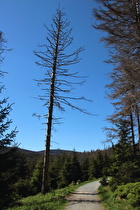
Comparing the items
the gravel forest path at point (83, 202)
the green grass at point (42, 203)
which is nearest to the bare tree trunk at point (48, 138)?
the green grass at point (42, 203)

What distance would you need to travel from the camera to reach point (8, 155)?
16.7 ft

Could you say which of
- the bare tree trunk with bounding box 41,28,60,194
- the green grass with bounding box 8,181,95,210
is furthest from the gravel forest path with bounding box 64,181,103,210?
the bare tree trunk with bounding box 41,28,60,194

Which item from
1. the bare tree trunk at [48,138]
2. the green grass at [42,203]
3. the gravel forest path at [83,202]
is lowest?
the gravel forest path at [83,202]

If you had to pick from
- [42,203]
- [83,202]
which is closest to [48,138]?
[42,203]

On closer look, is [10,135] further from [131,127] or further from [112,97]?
[131,127]

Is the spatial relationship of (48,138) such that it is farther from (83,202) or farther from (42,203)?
(83,202)

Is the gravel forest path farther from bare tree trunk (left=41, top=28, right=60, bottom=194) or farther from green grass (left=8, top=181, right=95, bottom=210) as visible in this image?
bare tree trunk (left=41, top=28, right=60, bottom=194)

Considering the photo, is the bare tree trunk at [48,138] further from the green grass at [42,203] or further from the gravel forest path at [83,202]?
the gravel forest path at [83,202]

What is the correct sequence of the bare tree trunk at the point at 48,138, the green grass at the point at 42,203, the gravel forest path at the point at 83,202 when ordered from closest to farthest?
1. the green grass at the point at 42,203
2. the gravel forest path at the point at 83,202
3. the bare tree trunk at the point at 48,138

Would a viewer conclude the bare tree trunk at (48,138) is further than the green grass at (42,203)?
Yes

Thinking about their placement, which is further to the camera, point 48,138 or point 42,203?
point 48,138

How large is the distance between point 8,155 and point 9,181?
0.77 metres

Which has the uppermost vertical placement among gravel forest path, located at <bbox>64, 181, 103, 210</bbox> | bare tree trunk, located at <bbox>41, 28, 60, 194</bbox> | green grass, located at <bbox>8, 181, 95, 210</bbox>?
bare tree trunk, located at <bbox>41, 28, 60, 194</bbox>

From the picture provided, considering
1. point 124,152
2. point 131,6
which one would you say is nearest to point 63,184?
point 124,152
